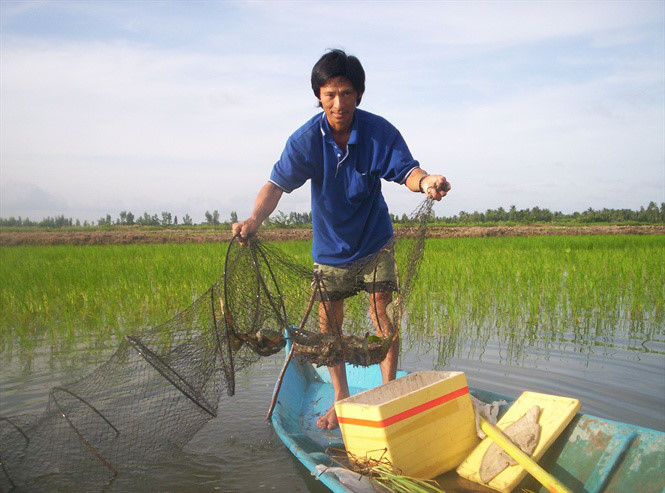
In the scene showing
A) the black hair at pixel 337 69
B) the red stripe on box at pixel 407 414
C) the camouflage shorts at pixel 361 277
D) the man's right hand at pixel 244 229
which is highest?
the black hair at pixel 337 69

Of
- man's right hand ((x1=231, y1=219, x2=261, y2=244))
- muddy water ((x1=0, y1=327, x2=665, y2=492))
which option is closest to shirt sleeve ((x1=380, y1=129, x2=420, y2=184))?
man's right hand ((x1=231, y1=219, x2=261, y2=244))

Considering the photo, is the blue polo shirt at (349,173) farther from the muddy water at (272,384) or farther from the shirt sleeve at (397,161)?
the muddy water at (272,384)

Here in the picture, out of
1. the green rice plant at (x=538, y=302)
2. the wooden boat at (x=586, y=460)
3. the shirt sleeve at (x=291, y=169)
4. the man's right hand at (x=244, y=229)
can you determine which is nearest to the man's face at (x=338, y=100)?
the shirt sleeve at (x=291, y=169)

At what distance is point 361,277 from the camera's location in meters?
2.91

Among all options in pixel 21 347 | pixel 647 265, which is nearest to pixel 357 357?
pixel 21 347

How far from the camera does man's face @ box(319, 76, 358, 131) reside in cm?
257

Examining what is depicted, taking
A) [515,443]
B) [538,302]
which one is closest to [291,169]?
[515,443]

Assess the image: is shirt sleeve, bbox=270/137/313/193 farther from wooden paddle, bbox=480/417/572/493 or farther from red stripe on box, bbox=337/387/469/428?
wooden paddle, bbox=480/417/572/493

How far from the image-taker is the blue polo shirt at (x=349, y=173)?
2711mm

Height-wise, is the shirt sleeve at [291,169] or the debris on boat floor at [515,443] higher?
the shirt sleeve at [291,169]

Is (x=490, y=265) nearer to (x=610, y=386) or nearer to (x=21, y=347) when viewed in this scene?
(x=610, y=386)

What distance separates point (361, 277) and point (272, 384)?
53.0 inches

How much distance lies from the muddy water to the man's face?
1.66m

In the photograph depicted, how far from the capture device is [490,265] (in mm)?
7559
